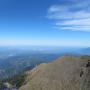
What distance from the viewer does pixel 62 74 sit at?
6638 cm

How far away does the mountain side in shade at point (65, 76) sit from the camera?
59406 mm

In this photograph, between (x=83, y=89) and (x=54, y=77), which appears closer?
(x=83, y=89)

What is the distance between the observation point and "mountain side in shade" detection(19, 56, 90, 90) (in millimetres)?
59406

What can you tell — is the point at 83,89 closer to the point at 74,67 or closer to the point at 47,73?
the point at 74,67

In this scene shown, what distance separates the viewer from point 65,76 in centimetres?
6475

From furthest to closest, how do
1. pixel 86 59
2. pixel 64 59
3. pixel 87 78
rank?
pixel 64 59 < pixel 86 59 < pixel 87 78

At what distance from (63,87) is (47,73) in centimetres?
1233

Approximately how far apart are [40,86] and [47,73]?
29.7 feet

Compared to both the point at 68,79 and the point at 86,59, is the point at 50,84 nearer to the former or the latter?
the point at 68,79

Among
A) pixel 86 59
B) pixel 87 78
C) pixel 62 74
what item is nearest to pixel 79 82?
pixel 87 78

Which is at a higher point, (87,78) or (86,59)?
(86,59)

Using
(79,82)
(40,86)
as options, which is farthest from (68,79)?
(40,86)

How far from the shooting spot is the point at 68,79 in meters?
62.5

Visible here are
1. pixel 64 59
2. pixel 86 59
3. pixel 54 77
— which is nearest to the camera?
pixel 54 77
